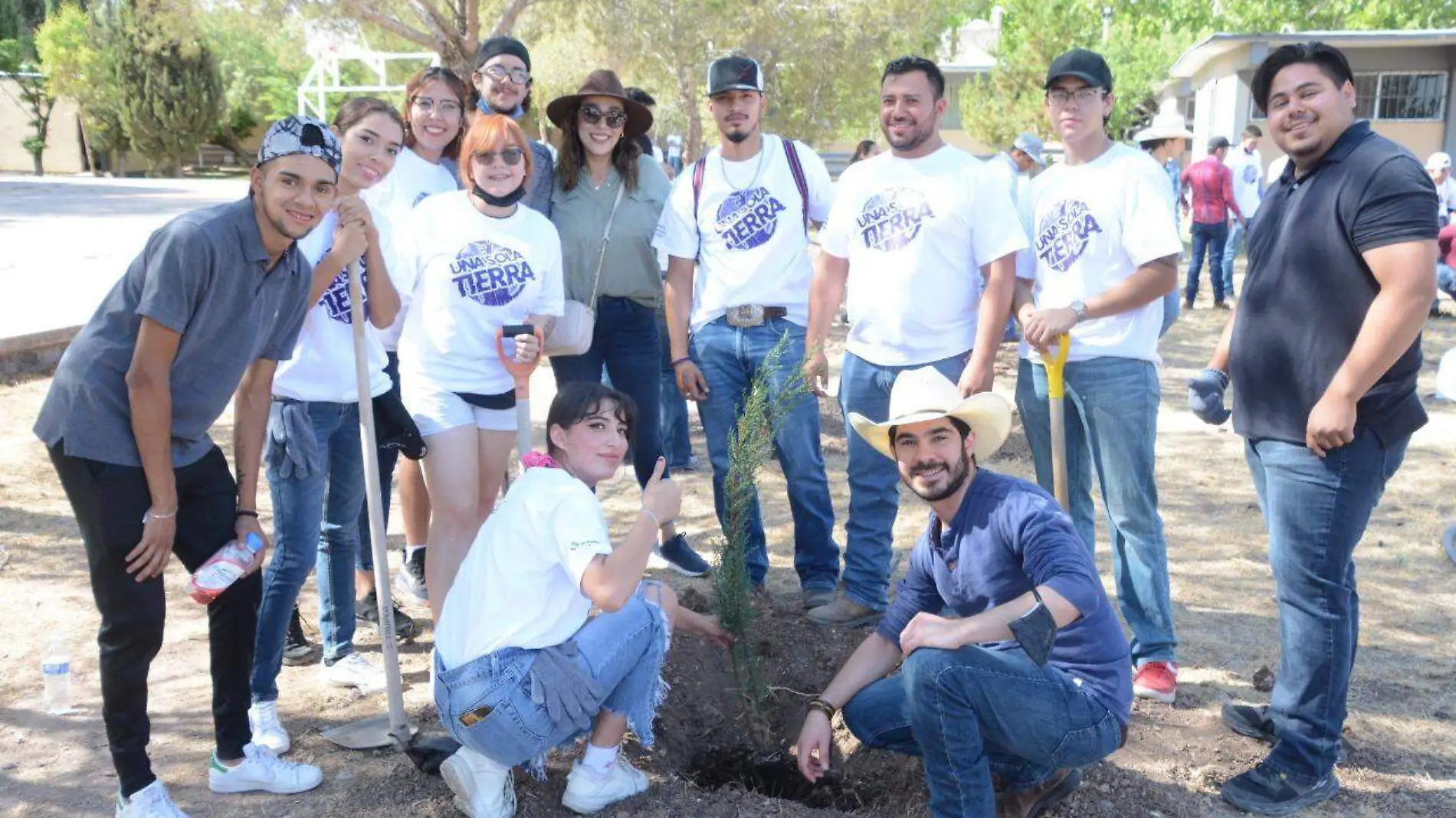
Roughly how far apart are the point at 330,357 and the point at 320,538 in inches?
31.8

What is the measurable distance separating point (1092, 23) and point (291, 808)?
39.0m

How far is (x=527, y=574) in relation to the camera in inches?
134

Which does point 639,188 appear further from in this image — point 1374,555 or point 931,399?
point 1374,555

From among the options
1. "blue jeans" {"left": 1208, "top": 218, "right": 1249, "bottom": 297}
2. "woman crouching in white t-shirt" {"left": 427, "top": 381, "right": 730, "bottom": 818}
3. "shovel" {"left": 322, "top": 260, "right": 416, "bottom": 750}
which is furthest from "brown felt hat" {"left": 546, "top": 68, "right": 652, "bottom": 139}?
"blue jeans" {"left": 1208, "top": 218, "right": 1249, "bottom": 297}

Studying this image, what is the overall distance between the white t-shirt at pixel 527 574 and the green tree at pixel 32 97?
4521 cm

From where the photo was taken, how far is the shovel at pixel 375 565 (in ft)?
12.7

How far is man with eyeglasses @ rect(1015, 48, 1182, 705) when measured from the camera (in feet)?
13.8

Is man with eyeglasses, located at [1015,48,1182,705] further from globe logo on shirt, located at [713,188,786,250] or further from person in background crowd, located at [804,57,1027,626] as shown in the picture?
globe logo on shirt, located at [713,188,786,250]

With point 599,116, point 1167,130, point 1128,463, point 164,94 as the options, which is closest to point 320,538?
point 599,116

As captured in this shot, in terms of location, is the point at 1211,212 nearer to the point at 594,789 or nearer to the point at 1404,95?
the point at 594,789

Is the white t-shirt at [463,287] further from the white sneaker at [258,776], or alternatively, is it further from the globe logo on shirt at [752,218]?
the white sneaker at [258,776]

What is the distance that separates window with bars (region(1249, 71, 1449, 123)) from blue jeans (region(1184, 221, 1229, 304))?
15967 millimetres

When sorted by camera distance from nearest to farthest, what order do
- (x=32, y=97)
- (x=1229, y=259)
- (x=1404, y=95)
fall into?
(x=1229, y=259)
(x=1404, y=95)
(x=32, y=97)

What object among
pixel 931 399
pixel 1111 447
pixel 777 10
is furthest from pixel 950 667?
pixel 777 10
